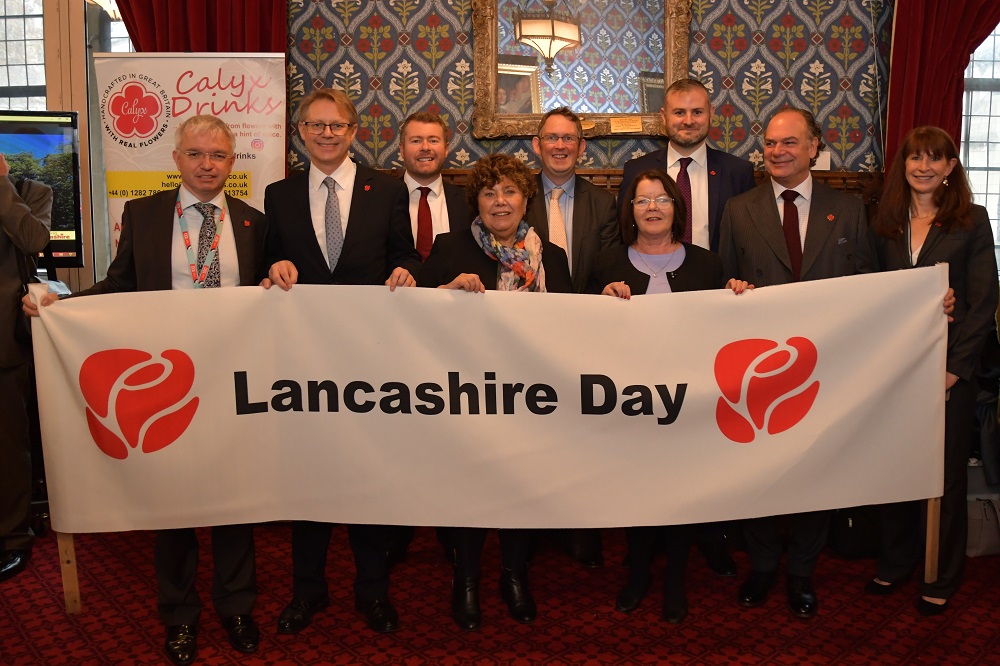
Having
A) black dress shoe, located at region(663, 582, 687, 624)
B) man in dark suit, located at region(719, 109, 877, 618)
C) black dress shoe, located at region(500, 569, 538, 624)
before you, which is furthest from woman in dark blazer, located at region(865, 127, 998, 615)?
black dress shoe, located at region(500, 569, 538, 624)

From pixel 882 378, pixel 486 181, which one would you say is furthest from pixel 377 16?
pixel 882 378

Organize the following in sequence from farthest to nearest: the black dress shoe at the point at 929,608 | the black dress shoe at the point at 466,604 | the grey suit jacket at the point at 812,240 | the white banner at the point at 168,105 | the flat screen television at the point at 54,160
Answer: the white banner at the point at 168,105
the flat screen television at the point at 54,160
the grey suit jacket at the point at 812,240
the black dress shoe at the point at 929,608
the black dress shoe at the point at 466,604

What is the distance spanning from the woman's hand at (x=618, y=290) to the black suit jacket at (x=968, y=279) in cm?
110

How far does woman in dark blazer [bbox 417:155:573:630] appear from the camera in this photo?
2.82 metres

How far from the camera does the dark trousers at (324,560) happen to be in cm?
283

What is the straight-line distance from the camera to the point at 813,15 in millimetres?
4707

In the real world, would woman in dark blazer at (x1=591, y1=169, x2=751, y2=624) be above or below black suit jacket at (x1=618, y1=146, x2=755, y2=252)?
below

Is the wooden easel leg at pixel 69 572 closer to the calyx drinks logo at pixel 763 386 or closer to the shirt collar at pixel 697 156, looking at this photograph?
the calyx drinks logo at pixel 763 386

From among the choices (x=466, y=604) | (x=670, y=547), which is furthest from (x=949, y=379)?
(x=466, y=604)

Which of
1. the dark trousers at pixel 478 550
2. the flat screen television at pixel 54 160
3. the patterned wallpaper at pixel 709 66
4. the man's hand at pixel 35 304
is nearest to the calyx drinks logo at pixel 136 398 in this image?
the man's hand at pixel 35 304

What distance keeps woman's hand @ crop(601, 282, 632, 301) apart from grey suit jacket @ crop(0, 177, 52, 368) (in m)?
2.31

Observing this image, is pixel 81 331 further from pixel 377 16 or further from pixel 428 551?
pixel 377 16

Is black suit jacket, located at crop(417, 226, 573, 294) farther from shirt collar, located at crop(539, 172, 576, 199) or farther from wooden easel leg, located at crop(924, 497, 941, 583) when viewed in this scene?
wooden easel leg, located at crop(924, 497, 941, 583)

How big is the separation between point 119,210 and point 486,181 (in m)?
2.48
